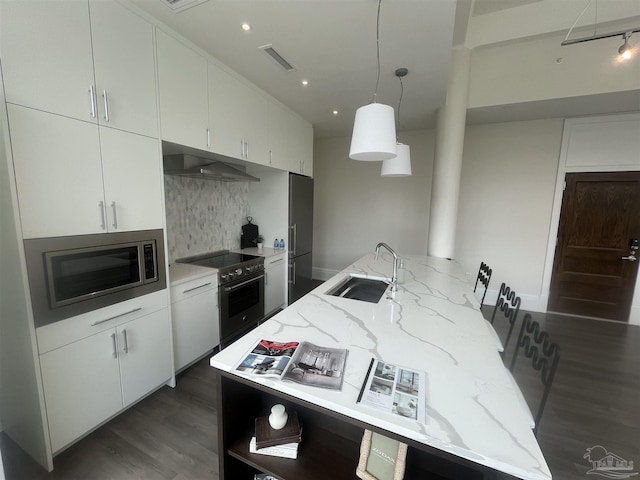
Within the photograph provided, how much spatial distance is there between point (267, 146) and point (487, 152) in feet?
10.8

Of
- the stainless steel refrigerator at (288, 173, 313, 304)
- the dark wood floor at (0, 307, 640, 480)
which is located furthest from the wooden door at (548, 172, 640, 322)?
the stainless steel refrigerator at (288, 173, 313, 304)

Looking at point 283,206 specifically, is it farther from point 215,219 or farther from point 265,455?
point 265,455

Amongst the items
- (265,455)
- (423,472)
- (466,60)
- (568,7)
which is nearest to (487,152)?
(466,60)

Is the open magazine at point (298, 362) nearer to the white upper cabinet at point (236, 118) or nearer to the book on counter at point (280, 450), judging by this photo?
the book on counter at point (280, 450)

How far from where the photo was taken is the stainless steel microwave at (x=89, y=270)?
138cm

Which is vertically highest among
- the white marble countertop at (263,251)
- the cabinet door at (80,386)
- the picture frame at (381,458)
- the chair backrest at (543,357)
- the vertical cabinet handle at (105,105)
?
the vertical cabinet handle at (105,105)

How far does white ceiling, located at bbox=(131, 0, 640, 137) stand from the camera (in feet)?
5.66

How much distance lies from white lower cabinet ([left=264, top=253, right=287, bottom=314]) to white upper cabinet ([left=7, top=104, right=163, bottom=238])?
156 centimetres

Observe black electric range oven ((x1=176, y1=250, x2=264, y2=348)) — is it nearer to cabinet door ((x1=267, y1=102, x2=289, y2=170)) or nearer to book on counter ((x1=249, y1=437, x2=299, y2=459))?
cabinet door ((x1=267, y1=102, x2=289, y2=170))

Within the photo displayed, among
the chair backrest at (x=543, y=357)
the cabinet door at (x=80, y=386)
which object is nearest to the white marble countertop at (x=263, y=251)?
the cabinet door at (x=80, y=386)

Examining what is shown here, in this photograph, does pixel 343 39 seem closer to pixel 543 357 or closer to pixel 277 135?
pixel 277 135

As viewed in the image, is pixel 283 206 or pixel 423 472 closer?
pixel 423 472

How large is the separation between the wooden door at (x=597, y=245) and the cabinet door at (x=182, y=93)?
4.67 metres

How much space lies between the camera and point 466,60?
325 centimetres
